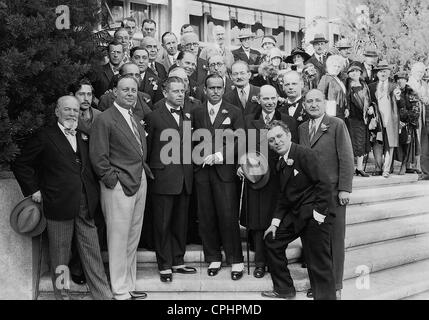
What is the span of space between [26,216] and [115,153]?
3.40 ft

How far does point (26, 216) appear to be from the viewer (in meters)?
4.86

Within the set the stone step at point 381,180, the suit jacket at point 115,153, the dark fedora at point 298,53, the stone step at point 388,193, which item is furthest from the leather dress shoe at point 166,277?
the dark fedora at point 298,53

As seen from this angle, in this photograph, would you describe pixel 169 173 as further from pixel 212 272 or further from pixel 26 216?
pixel 26 216

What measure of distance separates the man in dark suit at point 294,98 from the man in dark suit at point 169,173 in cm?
116

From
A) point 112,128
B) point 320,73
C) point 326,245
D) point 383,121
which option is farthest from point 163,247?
point 383,121

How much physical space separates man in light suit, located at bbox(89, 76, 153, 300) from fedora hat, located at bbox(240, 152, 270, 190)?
109 cm

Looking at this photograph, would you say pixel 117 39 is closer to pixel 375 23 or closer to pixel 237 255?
pixel 237 255

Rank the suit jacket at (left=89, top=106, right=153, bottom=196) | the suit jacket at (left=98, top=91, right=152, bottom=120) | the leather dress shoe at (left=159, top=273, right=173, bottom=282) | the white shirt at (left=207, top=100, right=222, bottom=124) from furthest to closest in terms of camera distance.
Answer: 1. the suit jacket at (left=98, top=91, right=152, bottom=120)
2. the white shirt at (left=207, top=100, right=222, bottom=124)
3. the leather dress shoe at (left=159, top=273, right=173, bottom=282)
4. the suit jacket at (left=89, top=106, right=153, bottom=196)

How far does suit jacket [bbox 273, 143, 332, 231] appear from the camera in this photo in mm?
4859

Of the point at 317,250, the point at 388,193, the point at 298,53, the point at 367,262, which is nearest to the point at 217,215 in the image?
the point at 317,250

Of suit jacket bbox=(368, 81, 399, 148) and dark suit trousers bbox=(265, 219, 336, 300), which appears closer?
dark suit trousers bbox=(265, 219, 336, 300)

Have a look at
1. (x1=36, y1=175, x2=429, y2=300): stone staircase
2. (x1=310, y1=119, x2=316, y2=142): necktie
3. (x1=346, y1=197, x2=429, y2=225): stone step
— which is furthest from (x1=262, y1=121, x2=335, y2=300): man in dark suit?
(x1=346, y1=197, x2=429, y2=225): stone step

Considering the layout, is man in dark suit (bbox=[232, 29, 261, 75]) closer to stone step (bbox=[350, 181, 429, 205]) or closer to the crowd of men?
the crowd of men

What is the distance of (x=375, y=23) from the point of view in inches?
688
